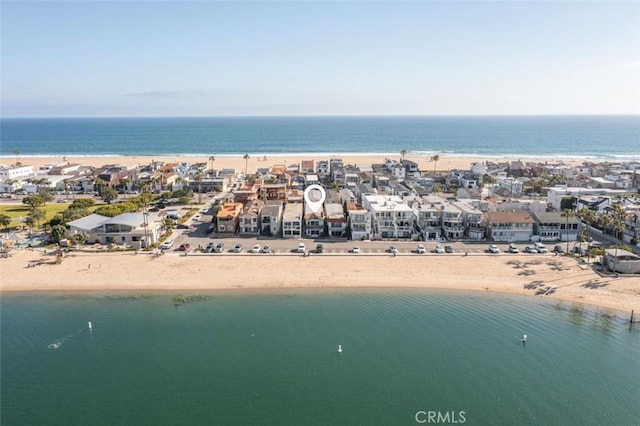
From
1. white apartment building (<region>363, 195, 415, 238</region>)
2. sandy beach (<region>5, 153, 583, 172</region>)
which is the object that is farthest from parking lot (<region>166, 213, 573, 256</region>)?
sandy beach (<region>5, 153, 583, 172</region>)

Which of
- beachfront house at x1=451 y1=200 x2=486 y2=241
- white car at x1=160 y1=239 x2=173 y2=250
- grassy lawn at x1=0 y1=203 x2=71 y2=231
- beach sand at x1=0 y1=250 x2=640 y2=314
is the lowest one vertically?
beach sand at x1=0 y1=250 x2=640 y2=314

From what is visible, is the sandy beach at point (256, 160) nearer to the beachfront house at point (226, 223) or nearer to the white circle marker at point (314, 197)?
the white circle marker at point (314, 197)

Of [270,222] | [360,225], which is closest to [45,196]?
[270,222]

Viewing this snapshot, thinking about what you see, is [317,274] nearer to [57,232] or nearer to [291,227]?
[291,227]

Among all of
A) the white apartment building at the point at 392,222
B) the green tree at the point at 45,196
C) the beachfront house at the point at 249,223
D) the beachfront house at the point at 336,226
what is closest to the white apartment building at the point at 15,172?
the green tree at the point at 45,196

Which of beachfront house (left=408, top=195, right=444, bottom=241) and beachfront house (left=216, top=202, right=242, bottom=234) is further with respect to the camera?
beachfront house (left=216, top=202, right=242, bottom=234)

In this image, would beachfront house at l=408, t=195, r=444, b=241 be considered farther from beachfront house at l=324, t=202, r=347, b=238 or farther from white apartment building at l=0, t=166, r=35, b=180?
white apartment building at l=0, t=166, r=35, b=180

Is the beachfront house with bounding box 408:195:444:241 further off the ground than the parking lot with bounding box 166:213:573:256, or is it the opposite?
the beachfront house with bounding box 408:195:444:241
